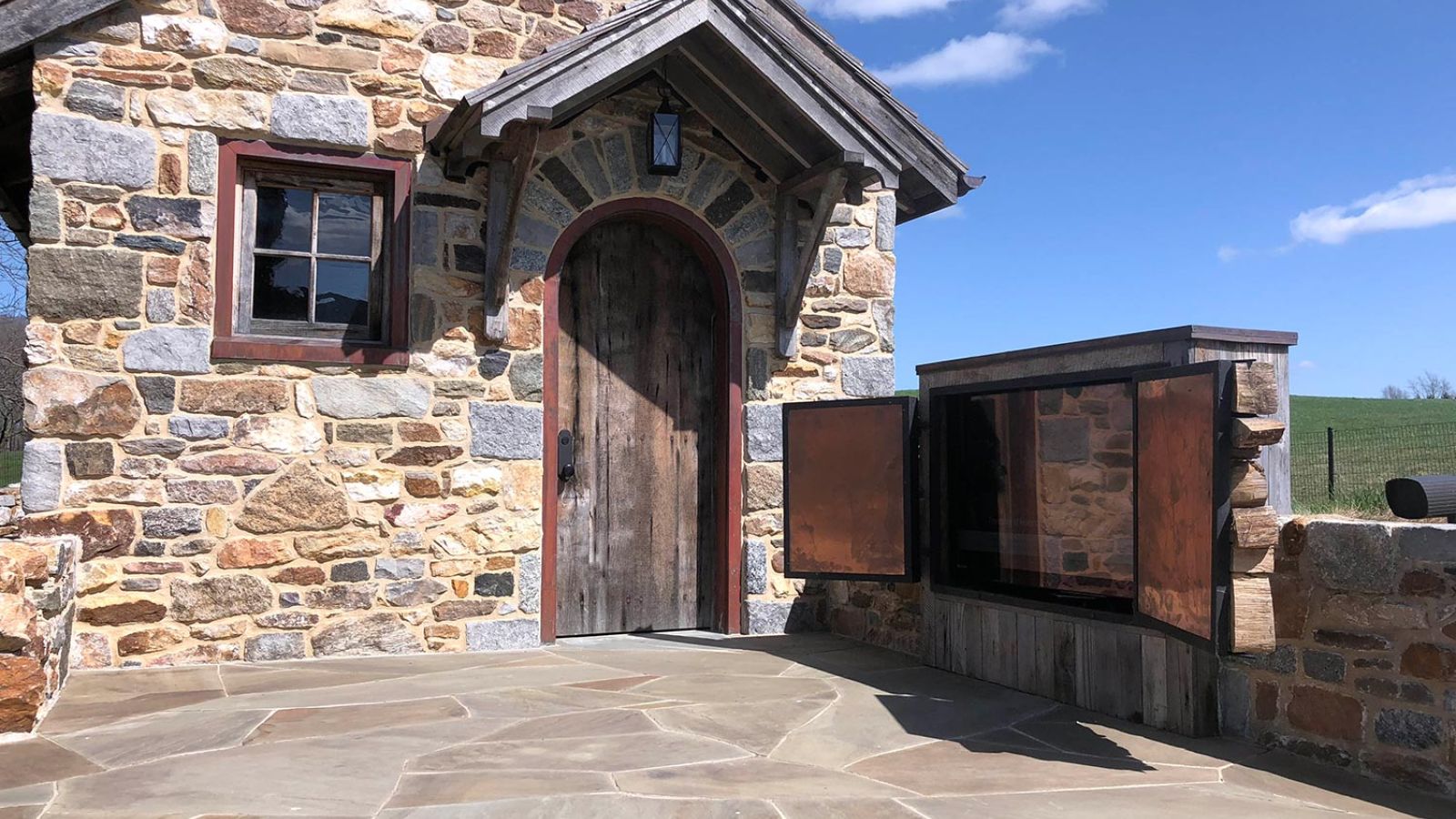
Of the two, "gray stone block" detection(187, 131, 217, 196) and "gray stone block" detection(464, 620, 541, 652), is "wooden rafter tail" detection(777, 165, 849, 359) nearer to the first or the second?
"gray stone block" detection(464, 620, 541, 652)

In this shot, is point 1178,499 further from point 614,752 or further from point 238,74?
point 238,74

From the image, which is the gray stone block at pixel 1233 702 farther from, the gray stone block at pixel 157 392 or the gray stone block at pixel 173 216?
the gray stone block at pixel 173 216

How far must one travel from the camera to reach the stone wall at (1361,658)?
11.6 feet

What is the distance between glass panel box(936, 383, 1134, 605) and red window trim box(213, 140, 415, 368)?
2.95m

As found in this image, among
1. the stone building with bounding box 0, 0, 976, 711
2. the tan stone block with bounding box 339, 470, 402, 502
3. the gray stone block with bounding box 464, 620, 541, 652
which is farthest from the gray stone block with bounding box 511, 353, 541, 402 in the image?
the gray stone block with bounding box 464, 620, 541, 652

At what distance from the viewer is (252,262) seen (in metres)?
5.81

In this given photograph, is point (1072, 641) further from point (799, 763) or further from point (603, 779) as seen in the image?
point (603, 779)

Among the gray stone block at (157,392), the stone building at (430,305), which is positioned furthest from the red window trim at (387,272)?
the gray stone block at (157,392)

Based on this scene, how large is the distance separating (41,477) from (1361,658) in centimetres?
569

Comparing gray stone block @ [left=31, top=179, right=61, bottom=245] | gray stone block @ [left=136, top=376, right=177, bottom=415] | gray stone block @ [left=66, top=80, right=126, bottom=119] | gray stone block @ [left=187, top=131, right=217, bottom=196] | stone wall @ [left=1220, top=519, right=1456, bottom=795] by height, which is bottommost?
stone wall @ [left=1220, top=519, right=1456, bottom=795]

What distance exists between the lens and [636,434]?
21.6 feet

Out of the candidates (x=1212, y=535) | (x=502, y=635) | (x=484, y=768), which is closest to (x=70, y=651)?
(x=502, y=635)

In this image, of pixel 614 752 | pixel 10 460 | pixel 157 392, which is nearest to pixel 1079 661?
pixel 614 752

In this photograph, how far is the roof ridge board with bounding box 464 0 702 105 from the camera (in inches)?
210
